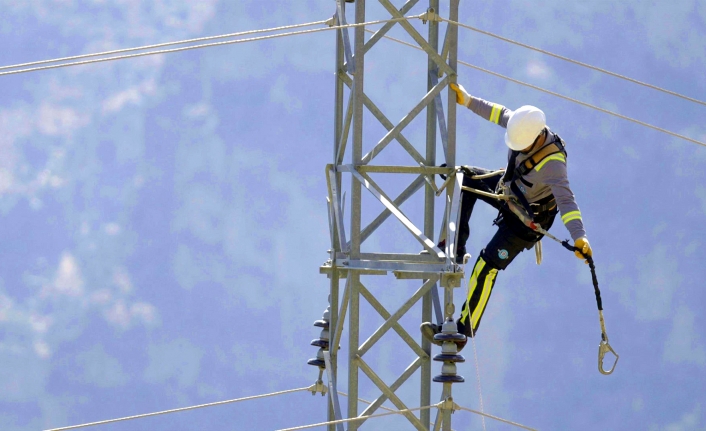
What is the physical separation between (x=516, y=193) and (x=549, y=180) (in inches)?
17.7

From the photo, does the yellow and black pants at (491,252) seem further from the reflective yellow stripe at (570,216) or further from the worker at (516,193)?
the reflective yellow stripe at (570,216)

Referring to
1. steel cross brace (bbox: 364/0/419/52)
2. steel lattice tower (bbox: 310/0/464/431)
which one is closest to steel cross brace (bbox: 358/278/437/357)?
steel lattice tower (bbox: 310/0/464/431)

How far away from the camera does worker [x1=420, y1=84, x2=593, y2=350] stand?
13.0 metres

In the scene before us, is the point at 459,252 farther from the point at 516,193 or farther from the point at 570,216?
the point at 570,216

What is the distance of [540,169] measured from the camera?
13281 millimetres

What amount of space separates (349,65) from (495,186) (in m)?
2.14

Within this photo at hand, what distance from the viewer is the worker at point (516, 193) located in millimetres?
13047

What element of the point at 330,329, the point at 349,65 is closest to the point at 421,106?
the point at 349,65

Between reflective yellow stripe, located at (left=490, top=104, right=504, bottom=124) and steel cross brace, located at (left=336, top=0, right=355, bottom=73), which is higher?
steel cross brace, located at (left=336, top=0, right=355, bottom=73)

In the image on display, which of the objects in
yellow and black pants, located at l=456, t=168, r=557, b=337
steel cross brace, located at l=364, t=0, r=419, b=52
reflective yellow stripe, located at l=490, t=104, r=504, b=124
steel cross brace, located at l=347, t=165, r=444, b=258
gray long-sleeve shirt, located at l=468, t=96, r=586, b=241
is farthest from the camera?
yellow and black pants, located at l=456, t=168, r=557, b=337

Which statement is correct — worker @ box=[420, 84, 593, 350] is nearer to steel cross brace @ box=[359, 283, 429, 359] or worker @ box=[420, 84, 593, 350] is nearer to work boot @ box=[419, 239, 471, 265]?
work boot @ box=[419, 239, 471, 265]

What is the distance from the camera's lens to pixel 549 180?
1323 centimetres

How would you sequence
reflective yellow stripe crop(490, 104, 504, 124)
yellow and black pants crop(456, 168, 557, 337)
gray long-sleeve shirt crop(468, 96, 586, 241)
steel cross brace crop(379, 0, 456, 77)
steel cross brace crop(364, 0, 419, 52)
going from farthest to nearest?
yellow and black pants crop(456, 168, 557, 337) → reflective yellow stripe crop(490, 104, 504, 124) → steel cross brace crop(364, 0, 419, 52) → steel cross brace crop(379, 0, 456, 77) → gray long-sleeve shirt crop(468, 96, 586, 241)

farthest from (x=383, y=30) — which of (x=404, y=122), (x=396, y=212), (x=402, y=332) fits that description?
(x=402, y=332)
